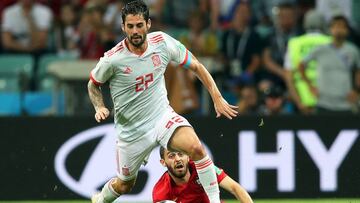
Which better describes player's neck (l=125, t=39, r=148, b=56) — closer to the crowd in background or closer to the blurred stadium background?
the blurred stadium background

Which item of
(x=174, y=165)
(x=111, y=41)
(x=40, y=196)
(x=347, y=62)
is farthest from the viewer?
(x=111, y=41)

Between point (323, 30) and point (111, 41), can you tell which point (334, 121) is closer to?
point (323, 30)

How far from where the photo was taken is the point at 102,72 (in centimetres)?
1023

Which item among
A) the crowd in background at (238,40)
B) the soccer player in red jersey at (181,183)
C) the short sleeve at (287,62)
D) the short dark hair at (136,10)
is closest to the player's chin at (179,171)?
the soccer player in red jersey at (181,183)

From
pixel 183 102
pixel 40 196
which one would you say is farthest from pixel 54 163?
pixel 183 102

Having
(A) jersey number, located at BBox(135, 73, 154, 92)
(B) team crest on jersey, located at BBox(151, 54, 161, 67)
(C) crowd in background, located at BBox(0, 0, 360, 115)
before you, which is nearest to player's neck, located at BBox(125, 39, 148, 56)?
(B) team crest on jersey, located at BBox(151, 54, 161, 67)

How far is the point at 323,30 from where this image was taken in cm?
1599

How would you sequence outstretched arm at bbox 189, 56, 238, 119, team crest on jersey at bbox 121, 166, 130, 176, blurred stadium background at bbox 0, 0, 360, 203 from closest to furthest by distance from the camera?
outstretched arm at bbox 189, 56, 238, 119, team crest on jersey at bbox 121, 166, 130, 176, blurred stadium background at bbox 0, 0, 360, 203

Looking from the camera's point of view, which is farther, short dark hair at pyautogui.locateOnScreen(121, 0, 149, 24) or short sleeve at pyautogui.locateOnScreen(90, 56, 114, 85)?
short sleeve at pyautogui.locateOnScreen(90, 56, 114, 85)

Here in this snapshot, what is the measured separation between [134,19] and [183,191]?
1515 millimetres

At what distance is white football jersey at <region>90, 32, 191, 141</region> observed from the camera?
10.2m

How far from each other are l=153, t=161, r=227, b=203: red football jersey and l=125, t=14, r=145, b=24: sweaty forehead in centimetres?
136

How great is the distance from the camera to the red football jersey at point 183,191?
10.2 m

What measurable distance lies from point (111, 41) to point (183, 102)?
1398mm
